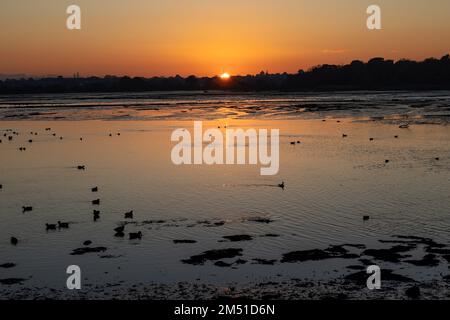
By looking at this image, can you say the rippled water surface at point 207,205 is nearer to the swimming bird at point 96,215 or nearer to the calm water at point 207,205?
the calm water at point 207,205

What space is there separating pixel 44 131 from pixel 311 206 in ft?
132

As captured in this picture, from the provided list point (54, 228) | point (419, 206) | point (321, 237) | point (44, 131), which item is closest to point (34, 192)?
point (54, 228)

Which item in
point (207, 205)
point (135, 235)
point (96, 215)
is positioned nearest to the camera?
point (135, 235)

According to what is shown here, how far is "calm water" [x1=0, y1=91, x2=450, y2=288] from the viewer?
53.5ft

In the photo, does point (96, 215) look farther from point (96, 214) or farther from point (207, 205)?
point (207, 205)

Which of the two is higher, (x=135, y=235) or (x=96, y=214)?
(x=96, y=214)

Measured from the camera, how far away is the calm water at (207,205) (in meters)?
16.3

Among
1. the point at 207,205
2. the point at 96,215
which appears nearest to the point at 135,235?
the point at 96,215

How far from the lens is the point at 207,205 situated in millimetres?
23719

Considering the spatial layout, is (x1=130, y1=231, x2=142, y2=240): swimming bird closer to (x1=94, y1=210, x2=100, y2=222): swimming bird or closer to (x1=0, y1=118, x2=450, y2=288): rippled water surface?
(x1=0, y1=118, x2=450, y2=288): rippled water surface

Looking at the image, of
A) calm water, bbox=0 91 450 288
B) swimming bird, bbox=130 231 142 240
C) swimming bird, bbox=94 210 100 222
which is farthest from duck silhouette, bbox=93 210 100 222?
swimming bird, bbox=130 231 142 240

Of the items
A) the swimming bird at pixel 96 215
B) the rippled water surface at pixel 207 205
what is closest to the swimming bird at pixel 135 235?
the rippled water surface at pixel 207 205

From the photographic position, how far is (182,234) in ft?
63.5
